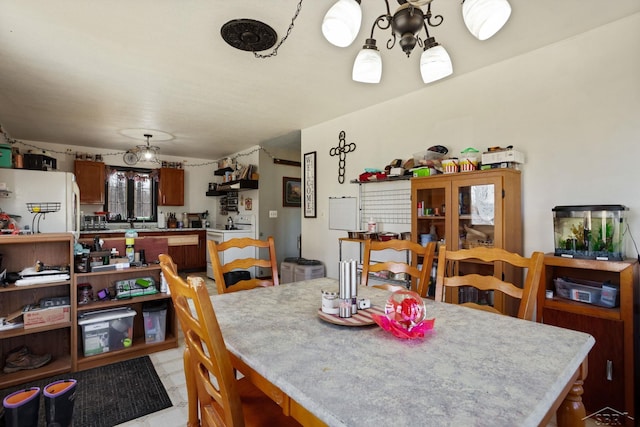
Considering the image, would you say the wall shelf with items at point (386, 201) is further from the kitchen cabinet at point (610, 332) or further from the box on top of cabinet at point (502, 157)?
the kitchen cabinet at point (610, 332)

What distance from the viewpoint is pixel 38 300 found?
257 centimetres

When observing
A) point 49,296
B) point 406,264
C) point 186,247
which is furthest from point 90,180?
point 406,264

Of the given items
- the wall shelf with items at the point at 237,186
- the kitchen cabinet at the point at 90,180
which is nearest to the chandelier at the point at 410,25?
the wall shelf with items at the point at 237,186

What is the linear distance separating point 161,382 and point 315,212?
2.90m

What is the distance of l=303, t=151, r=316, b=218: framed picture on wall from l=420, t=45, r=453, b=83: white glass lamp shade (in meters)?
3.45

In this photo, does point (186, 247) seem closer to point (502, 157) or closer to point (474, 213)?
point (474, 213)

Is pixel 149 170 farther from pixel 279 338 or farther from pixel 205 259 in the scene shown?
pixel 279 338

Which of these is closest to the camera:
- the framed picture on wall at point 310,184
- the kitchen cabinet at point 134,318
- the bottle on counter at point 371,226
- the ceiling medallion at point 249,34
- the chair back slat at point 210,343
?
the chair back slat at point 210,343

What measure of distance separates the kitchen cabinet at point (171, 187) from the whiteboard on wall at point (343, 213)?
409 cm

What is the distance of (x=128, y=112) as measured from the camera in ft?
13.4

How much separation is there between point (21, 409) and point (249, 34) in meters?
2.41

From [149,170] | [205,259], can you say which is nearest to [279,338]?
[205,259]

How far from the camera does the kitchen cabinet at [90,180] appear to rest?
5.94 metres

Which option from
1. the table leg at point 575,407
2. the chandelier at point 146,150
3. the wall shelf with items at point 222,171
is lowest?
the table leg at point 575,407
